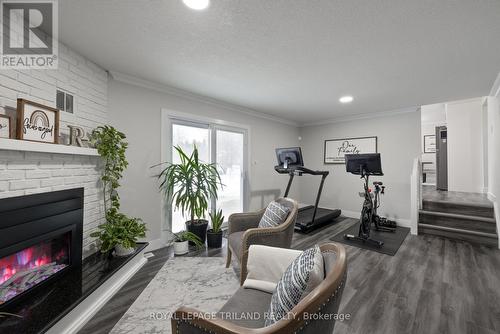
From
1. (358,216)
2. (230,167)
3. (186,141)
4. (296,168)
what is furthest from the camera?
(358,216)

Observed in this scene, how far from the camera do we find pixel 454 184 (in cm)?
518

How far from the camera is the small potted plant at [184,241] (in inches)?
113

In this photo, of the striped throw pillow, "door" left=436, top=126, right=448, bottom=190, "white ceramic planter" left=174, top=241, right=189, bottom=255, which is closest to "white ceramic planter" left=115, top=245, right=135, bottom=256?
"white ceramic planter" left=174, top=241, right=189, bottom=255

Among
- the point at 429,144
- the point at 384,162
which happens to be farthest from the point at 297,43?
the point at 429,144

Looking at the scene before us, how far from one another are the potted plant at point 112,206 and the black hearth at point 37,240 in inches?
9.6

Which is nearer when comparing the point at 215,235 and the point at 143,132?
the point at 143,132

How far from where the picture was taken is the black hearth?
1439 millimetres

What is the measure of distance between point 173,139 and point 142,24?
5.79ft

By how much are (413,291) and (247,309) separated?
6.32 feet

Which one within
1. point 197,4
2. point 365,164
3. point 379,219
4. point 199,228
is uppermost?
point 197,4

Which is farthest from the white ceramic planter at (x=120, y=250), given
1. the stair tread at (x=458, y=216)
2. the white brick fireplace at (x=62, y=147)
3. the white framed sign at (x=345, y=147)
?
the stair tread at (x=458, y=216)

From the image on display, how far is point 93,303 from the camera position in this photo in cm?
176

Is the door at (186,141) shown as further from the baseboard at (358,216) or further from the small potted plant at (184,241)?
the baseboard at (358,216)

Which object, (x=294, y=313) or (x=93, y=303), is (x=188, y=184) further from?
(x=294, y=313)
